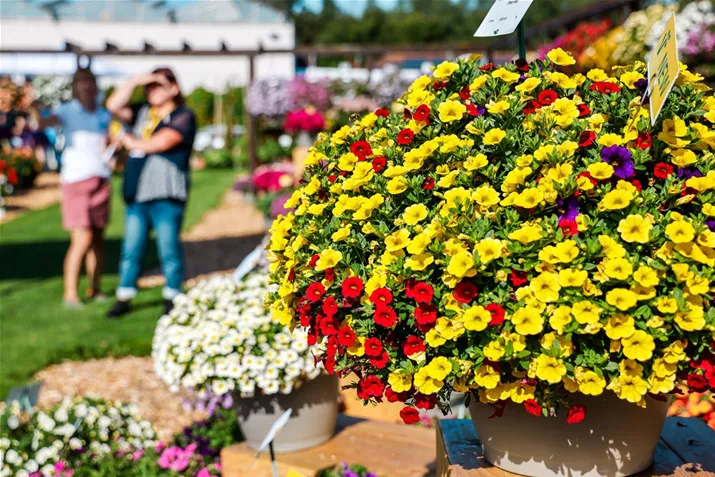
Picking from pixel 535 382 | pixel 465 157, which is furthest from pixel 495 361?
pixel 465 157

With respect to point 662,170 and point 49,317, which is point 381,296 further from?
point 49,317

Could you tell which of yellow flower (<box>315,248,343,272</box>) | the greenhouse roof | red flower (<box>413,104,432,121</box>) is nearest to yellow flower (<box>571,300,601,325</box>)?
yellow flower (<box>315,248,343,272</box>)

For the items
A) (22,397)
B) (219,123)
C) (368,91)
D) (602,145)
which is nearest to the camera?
(602,145)

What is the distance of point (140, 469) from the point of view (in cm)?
309

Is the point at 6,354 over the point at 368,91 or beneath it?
beneath

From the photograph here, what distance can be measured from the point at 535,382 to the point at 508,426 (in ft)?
0.99

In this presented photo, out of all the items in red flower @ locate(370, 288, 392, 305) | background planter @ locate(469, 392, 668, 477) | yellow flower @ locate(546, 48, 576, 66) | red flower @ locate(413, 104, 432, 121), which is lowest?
background planter @ locate(469, 392, 668, 477)

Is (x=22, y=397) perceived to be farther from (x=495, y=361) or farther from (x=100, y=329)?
(x=495, y=361)

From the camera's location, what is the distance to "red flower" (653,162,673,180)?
1.75m

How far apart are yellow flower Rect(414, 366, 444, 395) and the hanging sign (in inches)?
34.0

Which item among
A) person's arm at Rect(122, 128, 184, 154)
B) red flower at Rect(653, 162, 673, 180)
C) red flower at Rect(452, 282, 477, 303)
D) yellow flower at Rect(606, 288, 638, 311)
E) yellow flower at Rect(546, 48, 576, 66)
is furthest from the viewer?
person's arm at Rect(122, 128, 184, 154)

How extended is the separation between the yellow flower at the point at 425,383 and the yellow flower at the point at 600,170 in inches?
21.2

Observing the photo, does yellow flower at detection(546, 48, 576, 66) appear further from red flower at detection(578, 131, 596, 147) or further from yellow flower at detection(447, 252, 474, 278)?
yellow flower at detection(447, 252, 474, 278)

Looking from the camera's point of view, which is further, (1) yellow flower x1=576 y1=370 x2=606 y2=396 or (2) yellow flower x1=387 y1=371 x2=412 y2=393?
(2) yellow flower x1=387 y1=371 x2=412 y2=393
